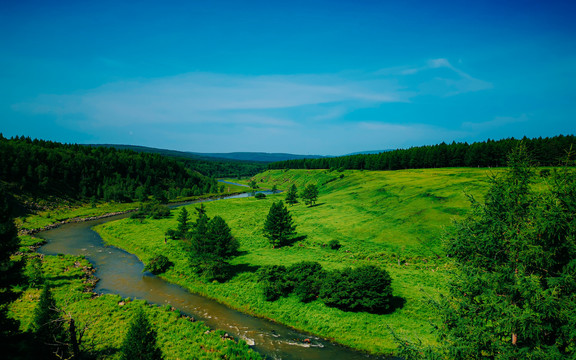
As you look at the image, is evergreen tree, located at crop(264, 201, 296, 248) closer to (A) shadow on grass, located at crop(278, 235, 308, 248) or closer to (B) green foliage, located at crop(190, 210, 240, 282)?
(A) shadow on grass, located at crop(278, 235, 308, 248)

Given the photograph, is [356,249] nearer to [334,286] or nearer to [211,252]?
[334,286]

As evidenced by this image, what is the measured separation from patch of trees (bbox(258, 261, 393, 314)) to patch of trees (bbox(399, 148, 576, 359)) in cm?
1956

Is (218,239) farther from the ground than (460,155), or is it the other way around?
(460,155)

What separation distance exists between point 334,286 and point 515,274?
24976 mm

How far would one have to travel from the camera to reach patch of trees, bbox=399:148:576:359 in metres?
11.4

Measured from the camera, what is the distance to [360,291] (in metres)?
33.3

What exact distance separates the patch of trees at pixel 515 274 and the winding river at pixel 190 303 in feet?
56.6

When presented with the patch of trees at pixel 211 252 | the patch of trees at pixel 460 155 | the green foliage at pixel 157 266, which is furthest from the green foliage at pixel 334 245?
the patch of trees at pixel 460 155

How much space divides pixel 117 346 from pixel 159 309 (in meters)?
8.38

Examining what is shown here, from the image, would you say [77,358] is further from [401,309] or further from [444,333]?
[401,309]

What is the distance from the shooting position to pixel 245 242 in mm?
63938

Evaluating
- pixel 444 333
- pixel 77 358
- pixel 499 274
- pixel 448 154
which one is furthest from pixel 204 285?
pixel 448 154

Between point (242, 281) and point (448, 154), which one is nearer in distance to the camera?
point (242, 281)

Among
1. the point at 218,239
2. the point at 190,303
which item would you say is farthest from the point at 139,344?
the point at 218,239
